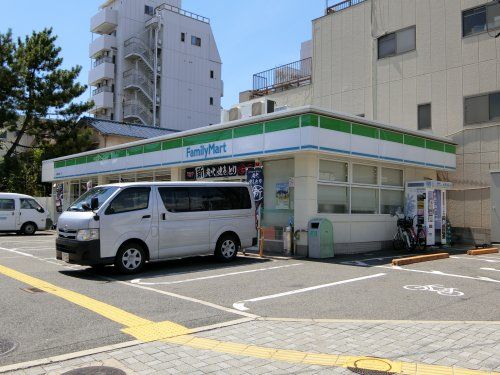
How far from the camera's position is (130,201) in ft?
34.9

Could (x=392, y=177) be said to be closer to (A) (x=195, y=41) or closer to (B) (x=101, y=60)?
(A) (x=195, y=41)

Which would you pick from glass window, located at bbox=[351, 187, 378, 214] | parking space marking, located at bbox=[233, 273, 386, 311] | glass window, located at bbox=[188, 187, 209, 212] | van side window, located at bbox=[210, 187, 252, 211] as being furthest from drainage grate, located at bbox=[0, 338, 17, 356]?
glass window, located at bbox=[351, 187, 378, 214]

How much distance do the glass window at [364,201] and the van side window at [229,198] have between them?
13.0ft

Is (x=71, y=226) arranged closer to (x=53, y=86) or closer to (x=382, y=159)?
(x=382, y=159)

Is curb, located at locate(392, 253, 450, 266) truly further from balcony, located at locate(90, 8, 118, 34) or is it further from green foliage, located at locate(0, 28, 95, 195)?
balcony, located at locate(90, 8, 118, 34)

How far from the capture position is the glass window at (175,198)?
36.5 ft

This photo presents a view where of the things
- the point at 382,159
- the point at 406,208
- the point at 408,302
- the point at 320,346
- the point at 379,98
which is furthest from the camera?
the point at 379,98

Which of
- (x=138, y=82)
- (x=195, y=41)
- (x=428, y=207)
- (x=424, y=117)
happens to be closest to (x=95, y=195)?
(x=428, y=207)

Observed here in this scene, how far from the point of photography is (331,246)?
13.4 metres

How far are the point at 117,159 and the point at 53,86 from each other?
13.6m

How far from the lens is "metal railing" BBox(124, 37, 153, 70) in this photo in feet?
154

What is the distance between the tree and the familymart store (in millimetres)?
16249

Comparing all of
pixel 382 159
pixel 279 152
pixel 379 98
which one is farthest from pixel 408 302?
pixel 379 98

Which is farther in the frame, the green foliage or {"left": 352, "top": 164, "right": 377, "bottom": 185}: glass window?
the green foliage
